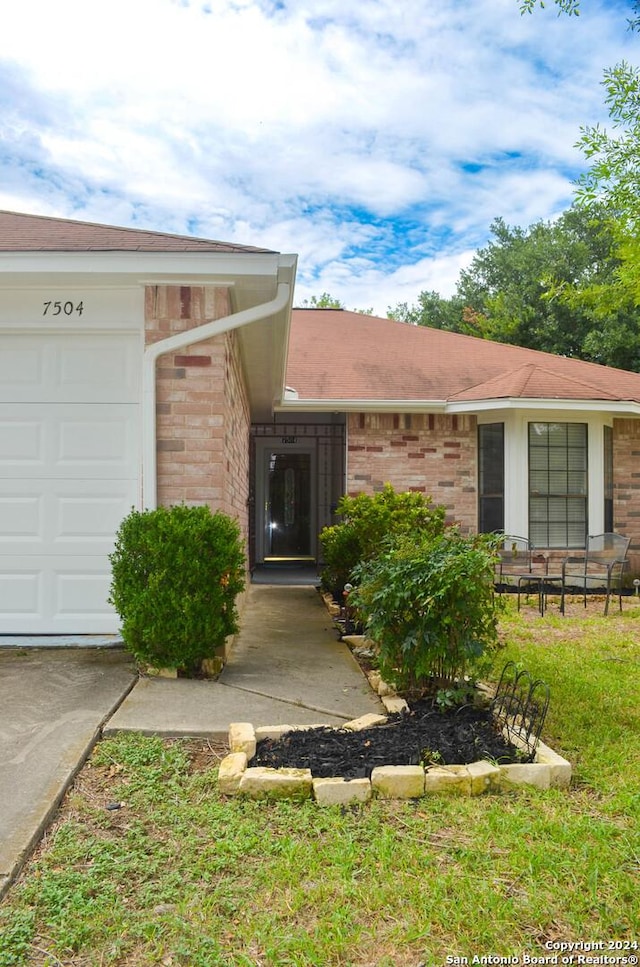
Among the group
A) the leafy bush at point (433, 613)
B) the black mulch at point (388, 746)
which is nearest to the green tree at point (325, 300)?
the leafy bush at point (433, 613)

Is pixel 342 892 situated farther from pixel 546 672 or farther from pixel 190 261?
pixel 190 261

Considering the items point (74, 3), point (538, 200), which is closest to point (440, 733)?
point (74, 3)

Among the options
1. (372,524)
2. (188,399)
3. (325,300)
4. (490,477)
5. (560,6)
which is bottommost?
(372,524)

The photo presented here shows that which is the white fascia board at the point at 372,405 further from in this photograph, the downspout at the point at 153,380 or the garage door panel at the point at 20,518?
the garage door panel at the point at 20,518

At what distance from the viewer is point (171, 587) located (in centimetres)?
457

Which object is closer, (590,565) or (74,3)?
(74,3)

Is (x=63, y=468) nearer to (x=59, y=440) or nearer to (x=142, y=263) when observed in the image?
(x=59, y=440)

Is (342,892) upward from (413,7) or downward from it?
downward

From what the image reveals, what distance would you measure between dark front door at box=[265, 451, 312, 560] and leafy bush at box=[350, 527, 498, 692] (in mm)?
10653

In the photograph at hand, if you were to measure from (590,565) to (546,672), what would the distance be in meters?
5.55

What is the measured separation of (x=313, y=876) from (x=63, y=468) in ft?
13.3

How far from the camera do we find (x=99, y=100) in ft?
33.5

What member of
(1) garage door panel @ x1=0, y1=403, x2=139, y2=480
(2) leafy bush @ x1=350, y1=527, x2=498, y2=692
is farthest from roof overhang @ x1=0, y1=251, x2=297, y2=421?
(2) leafy bush @ x1=350, y1=527, x2=498, y2=692

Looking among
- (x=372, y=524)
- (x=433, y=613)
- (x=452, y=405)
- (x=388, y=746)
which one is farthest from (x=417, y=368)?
(x=388, y=746)
